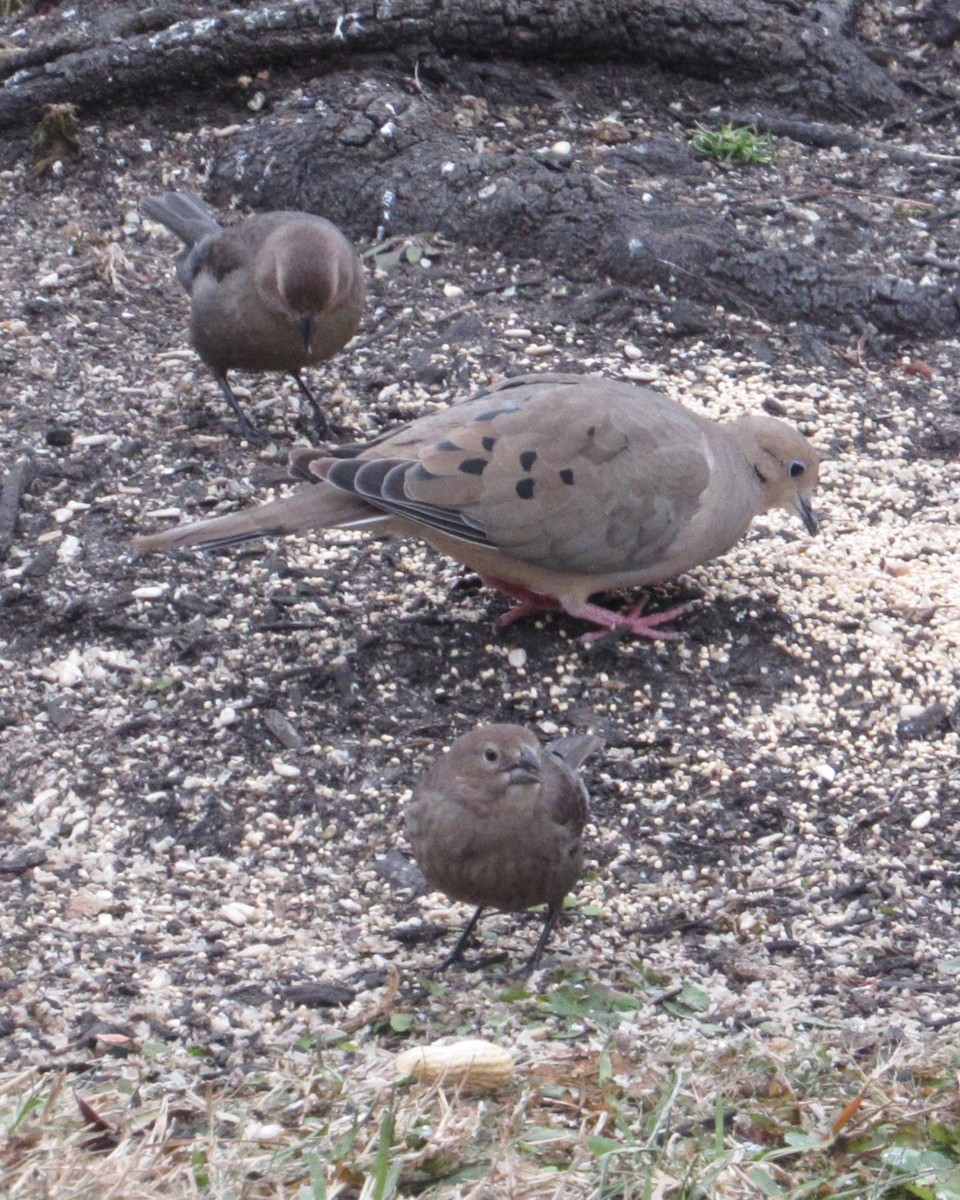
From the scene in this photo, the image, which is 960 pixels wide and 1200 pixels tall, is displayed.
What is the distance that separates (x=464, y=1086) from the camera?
9.93 ft

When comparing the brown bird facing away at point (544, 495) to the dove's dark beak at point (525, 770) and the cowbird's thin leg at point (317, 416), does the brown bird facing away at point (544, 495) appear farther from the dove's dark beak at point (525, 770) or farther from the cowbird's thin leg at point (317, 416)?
the dove's dark beak at point (525, 770)

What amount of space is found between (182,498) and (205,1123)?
104 inches

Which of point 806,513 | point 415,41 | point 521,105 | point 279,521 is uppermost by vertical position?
point 415,41

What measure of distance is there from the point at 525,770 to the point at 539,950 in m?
0.45

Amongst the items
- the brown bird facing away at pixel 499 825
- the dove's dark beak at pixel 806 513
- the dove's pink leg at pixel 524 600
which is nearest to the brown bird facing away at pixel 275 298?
the dove's pink leg at pixel 524 600

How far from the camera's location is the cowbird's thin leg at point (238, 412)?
18.5 feet

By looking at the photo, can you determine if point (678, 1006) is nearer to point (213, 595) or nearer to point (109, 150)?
point (213, 595)

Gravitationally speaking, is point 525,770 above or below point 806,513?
above

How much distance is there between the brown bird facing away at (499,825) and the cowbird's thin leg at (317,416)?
7.59 feet

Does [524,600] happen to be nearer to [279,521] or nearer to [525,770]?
[279,521]

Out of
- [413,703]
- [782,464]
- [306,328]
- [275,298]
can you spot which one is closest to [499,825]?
[413,703]

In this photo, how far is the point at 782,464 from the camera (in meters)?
4.92

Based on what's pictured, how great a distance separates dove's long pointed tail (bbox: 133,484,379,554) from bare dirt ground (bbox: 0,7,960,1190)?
34 cm

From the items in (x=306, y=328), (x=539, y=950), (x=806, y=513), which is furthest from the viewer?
(x=306, y=328)
